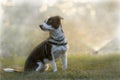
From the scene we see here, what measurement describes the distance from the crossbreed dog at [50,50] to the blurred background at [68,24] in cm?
42

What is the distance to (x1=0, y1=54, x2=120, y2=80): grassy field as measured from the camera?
624 cm

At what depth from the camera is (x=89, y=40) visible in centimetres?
775

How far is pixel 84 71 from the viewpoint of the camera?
21.9 feet

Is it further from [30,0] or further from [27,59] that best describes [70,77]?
[30,0]

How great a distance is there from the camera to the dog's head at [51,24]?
6.83m

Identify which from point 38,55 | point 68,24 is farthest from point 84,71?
point 68,24

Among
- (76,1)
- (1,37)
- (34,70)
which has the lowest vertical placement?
(34,70)

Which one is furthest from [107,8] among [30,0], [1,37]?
[1,37]

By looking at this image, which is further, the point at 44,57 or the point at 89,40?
the point at 89,40

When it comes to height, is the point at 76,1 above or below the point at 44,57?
above

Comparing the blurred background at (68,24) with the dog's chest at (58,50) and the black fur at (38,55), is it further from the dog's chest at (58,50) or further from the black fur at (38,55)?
the dog's chest at (58,50)

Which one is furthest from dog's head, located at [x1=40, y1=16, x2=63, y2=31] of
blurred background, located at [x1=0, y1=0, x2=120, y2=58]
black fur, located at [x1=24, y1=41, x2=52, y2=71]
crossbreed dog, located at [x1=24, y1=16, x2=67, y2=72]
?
blurred background, located at [x1=0, y1=0, x2=120, y2=58]

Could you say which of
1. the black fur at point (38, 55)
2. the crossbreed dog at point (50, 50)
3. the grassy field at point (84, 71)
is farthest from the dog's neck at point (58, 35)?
the grassy field at point (84, 71)

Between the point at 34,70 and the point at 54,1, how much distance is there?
1.20m
